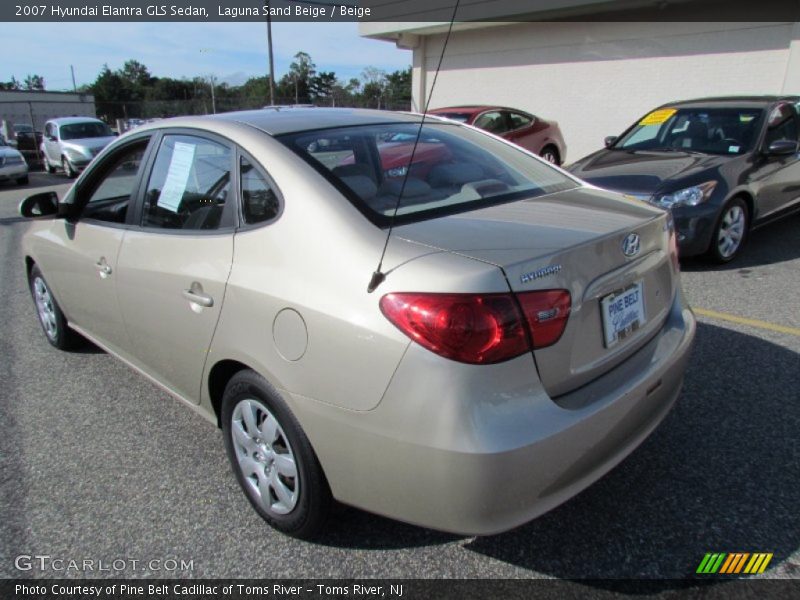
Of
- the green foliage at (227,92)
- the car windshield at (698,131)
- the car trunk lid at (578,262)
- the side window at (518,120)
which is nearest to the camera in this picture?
the car trunk lid at (578,262)

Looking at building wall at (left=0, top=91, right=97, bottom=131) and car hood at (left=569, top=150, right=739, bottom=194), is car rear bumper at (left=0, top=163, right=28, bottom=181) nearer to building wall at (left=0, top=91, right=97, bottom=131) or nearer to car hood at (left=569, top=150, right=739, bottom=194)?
car hood at (left=569, top=150, right=739, bottom=194)

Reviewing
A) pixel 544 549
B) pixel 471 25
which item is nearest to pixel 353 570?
pixel 544 549

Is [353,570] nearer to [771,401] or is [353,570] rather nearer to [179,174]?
[179,174]

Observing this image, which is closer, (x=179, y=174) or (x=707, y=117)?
(x=179, y=174)

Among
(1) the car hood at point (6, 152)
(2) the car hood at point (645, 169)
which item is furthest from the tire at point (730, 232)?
(1) the car hood at point (6, 152)

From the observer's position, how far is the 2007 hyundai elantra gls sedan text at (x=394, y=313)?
1.70m

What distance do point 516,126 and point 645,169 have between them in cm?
576

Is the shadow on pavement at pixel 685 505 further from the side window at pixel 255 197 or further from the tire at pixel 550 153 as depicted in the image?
the tire at pixel 550 153

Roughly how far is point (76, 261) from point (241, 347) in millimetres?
1765

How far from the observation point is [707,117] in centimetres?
632

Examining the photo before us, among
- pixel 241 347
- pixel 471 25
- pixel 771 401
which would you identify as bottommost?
pixel 771 401

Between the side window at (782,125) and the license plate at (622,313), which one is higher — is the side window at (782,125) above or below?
above

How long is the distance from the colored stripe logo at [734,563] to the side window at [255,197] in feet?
6.57

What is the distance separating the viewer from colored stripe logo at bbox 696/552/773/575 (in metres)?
2.06
